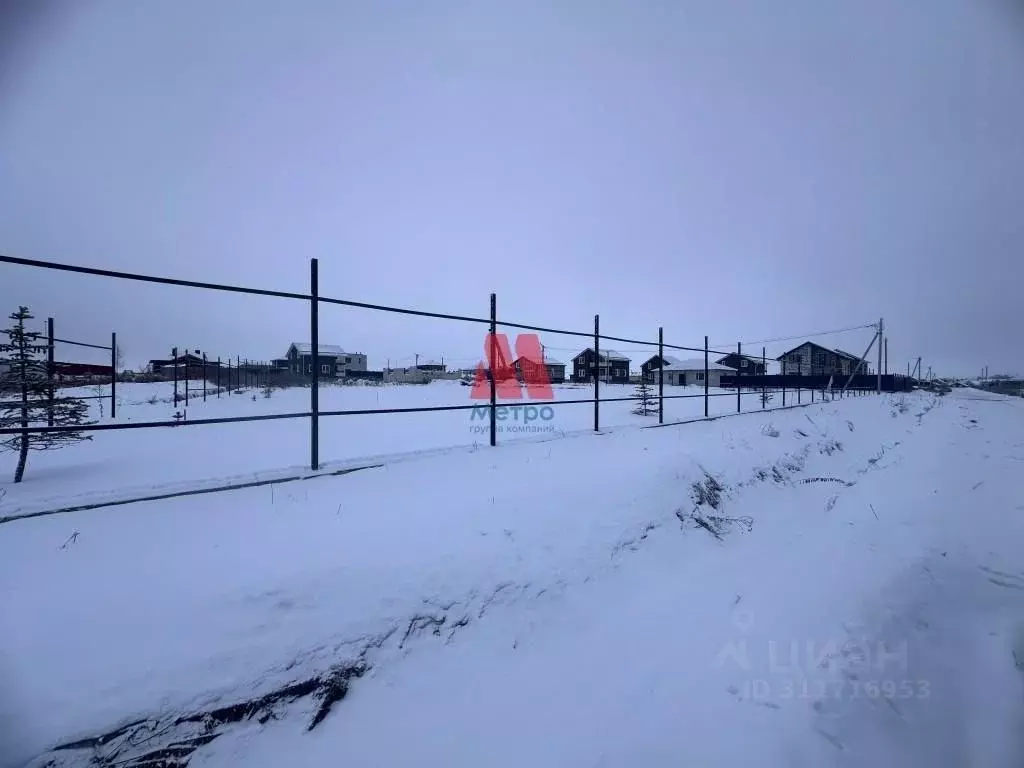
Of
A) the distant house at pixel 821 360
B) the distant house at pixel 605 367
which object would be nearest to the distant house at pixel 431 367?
the distant house at pixel 605 367

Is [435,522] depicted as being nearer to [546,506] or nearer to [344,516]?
[344,516]

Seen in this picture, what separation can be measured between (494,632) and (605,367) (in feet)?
118

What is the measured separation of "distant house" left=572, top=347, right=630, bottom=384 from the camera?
37688 mm

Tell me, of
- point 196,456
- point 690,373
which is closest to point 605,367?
point 690,373

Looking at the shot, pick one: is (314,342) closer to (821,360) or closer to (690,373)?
(690,373)

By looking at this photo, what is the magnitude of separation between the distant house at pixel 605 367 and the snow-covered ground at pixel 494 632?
32.9 metres

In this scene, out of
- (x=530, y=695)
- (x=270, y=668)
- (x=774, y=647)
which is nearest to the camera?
(x=270, y=668)

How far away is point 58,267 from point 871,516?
7583 millimetres

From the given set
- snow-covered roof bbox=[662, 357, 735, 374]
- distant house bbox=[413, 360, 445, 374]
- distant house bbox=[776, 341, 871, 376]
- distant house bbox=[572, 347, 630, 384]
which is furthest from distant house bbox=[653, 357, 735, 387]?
distant house bbox=[413, 360, 445, 374]

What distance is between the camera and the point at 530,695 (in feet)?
6.70

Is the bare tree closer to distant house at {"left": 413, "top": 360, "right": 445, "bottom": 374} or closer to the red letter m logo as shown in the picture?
the red letter m logo

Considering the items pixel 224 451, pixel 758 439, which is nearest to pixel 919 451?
pixel 758 439

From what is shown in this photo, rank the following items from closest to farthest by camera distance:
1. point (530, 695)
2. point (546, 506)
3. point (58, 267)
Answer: point (530, 695) → point (58, 267) → point (546, 506)

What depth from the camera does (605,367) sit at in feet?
122
